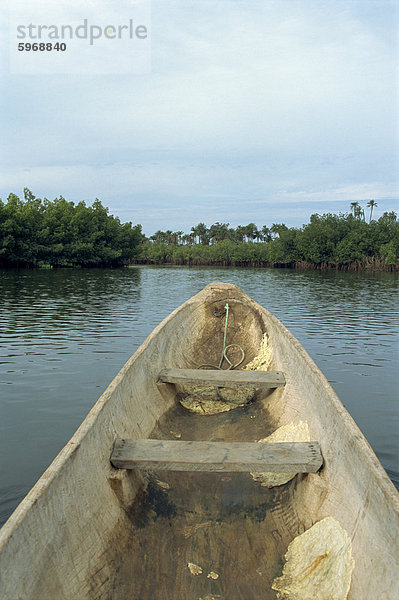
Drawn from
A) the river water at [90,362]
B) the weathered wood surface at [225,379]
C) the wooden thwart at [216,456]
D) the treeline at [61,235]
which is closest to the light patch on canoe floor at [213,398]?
the weathered wood surface at [225,379]

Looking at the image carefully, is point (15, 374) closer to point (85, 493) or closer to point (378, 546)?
point (85, 493)

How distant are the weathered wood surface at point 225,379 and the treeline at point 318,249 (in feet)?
155

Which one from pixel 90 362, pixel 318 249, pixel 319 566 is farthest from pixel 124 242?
pixel 319 566

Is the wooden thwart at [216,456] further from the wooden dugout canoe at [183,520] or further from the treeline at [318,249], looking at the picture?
the treeline at [318,249]

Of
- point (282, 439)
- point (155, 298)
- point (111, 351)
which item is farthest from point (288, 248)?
point (282, 439)

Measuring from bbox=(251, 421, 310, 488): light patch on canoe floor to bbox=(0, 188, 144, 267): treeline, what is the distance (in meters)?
38.9

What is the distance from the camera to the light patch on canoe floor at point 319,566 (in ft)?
6.07

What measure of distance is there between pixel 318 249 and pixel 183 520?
56344 mm

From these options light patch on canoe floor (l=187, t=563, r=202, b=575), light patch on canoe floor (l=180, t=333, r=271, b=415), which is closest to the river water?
light patch on canoe floor (l=180, t=333, r=271, b=415)

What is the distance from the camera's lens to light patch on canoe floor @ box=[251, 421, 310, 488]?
272cm

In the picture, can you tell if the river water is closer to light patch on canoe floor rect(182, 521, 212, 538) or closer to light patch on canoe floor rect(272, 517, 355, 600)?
light patch on canoe floor rect(182, 521, 212, 538)

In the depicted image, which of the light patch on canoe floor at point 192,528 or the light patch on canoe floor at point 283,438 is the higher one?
the light patch on canoe floor at point 283,438

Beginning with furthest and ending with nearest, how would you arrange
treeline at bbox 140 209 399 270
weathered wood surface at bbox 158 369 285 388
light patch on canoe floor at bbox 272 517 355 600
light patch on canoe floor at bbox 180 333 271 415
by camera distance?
treeline at bbox 140 209 399 270, light patch on canoe floor at bbox 180 333 271 415, weathered wood surface at bbox 158 369 285 388, light patch on canoe floor at bbox 272 517 355 600

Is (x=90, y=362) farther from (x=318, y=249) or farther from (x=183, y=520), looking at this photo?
(x=318, y=249)
